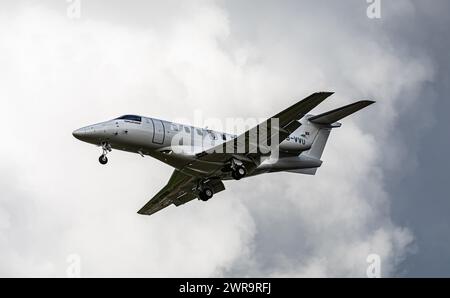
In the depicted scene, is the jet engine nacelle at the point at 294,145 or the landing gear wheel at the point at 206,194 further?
the landing gear wheel at the point at 206,194

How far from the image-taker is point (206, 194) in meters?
42.2

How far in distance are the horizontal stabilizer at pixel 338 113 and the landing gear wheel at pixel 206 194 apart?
23.8 ft

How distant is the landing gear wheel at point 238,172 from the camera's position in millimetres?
39406

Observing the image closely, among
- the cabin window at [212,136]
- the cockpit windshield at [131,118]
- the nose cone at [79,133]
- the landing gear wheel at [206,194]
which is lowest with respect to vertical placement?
the landing gear wheel at [206,194]

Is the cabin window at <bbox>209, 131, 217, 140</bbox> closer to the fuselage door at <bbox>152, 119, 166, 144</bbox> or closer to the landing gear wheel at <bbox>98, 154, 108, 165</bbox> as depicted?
the fuselage door at <bbox>152, 119, 166, 144</bbox>

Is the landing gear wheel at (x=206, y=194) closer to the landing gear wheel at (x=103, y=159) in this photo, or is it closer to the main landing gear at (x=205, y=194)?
the main landing gear at (x=205, y=194)

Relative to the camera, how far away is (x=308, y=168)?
43.2m

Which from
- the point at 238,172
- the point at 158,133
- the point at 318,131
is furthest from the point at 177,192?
the point at 318,131

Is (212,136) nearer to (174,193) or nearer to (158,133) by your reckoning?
(158,133)

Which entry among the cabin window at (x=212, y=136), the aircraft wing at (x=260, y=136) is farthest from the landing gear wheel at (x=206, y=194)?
the cabin window at (x=212, y=136)
